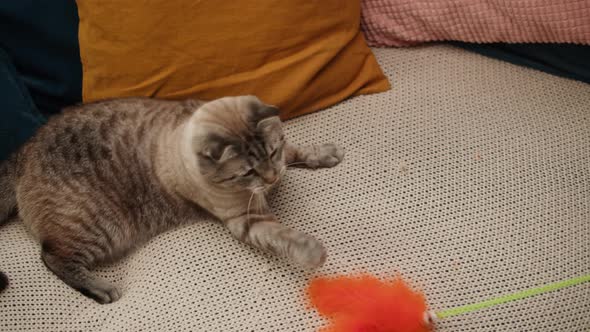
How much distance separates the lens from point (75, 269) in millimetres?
1262

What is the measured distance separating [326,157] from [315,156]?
1.1 inches

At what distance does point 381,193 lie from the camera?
4.22ft

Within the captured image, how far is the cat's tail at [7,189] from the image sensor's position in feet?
4.45

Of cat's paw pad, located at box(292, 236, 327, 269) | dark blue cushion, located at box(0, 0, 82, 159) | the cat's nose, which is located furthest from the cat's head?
dark blue cushion, located at box(0, 0, 82, 159)

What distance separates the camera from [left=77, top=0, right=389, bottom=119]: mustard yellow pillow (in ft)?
4.21

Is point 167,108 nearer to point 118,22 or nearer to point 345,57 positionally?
point 118,22

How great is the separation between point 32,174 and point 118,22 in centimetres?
44

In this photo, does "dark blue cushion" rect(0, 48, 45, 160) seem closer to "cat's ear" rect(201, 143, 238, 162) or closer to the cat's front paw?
"cat's ear" rect(201, 143, 238, 162)

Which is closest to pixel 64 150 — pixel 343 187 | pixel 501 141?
pixel 343 187

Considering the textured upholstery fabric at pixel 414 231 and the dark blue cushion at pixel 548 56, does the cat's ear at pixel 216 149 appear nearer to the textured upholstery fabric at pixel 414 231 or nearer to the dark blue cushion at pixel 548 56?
the textured upholstery fabric at pixel 414 231

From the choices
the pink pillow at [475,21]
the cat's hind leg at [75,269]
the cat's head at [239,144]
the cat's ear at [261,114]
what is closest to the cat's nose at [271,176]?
the cat's head at [239,144]

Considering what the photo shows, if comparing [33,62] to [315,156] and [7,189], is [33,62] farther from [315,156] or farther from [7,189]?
[315,156]

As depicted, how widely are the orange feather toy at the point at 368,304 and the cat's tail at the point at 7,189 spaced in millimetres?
820

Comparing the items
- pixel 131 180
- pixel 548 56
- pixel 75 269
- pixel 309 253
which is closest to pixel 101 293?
pixel 75 269
